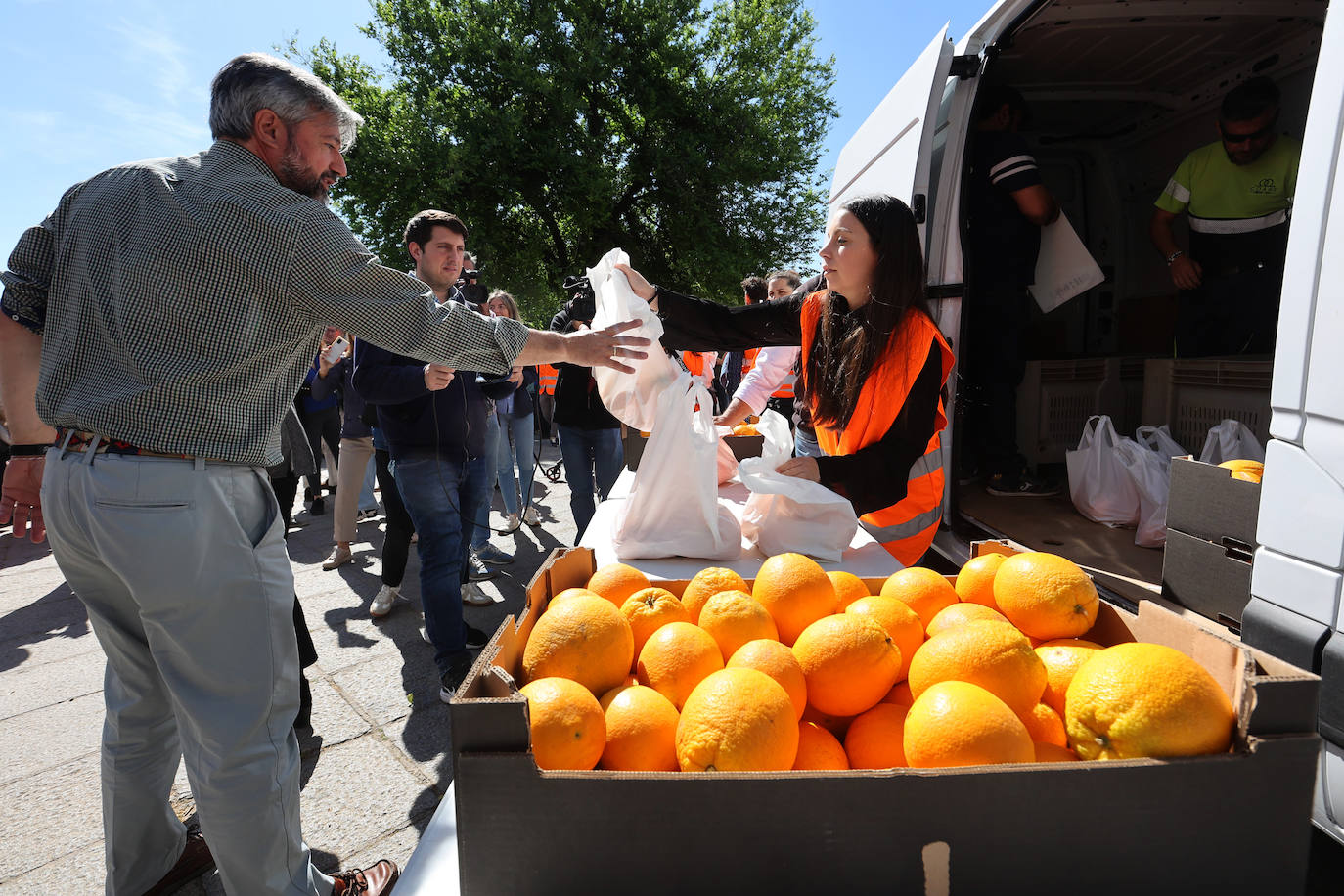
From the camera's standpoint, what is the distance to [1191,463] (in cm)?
192

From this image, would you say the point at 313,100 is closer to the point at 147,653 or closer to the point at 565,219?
the point at 147,653

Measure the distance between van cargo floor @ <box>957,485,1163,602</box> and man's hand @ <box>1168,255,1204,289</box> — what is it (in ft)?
5.03

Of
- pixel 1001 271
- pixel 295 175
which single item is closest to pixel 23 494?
pixel 295 175

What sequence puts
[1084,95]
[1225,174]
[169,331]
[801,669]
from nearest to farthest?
[801,669] < [169,331] < [1225,174] < [1084,95]

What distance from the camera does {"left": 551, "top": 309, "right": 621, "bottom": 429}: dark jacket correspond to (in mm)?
4594

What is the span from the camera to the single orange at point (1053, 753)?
87 cm

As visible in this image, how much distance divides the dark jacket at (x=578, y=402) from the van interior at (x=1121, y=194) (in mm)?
2334

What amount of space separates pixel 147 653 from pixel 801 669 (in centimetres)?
176

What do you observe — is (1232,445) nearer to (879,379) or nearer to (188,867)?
→ (879,379)

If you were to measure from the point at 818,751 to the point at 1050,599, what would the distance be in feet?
1.64

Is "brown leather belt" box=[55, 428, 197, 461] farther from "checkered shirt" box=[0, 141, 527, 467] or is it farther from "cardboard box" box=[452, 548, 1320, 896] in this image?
"cardboard box" box=[452, 548, 1320, 896]

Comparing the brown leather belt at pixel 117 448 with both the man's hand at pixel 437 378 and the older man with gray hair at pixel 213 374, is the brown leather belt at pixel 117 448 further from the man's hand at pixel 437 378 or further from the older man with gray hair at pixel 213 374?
the man's hand at pixel 437 378

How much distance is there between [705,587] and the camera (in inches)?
53.8

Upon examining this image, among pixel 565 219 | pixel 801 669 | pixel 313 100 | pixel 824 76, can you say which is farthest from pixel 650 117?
pixel 801 669
